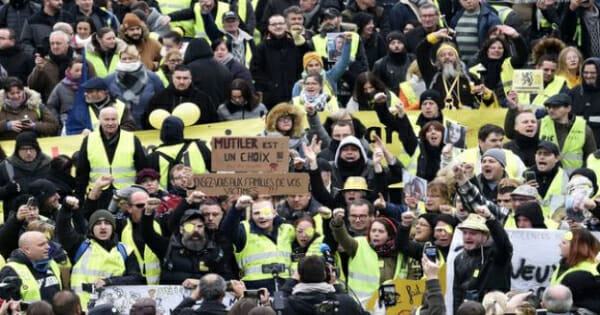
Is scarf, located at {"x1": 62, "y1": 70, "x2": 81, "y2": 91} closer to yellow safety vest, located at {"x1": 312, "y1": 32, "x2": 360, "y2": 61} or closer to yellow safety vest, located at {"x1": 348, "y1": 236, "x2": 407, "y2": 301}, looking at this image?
yellow safety vest, located at {"x1": 312, "y1": 32, "x2": 360, "y2": 61}

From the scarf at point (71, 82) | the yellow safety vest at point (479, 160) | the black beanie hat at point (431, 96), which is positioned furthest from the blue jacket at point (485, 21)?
the scarf at point (71, 82)

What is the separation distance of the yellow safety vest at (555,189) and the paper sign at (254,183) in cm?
276

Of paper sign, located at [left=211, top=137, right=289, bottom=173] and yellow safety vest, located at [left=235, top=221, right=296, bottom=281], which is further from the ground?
paper sign, located at [left=211, top=137, right=289, bottom=173]

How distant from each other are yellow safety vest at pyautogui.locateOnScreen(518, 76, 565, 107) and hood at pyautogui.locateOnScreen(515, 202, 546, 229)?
526 centimetres

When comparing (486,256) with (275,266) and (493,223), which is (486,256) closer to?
(493,223)

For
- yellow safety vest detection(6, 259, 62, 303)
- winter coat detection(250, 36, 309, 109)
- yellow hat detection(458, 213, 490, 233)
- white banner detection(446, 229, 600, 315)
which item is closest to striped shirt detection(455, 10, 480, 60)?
winter coat detection(250, 36, 309, 109)

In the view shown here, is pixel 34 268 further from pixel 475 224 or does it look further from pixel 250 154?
pixel 475 224

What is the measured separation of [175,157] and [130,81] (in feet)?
8.03

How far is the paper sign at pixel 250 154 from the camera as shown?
26.4 m

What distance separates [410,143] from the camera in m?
29.6

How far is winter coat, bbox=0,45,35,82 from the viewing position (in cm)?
3278

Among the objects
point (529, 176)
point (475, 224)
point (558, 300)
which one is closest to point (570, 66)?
point (529, 176)

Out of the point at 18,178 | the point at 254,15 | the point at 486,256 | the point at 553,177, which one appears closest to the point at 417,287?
the point at 486,256

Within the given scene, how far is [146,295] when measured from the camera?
84.2ft
